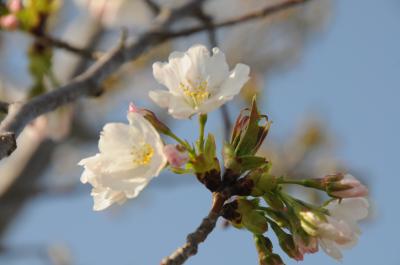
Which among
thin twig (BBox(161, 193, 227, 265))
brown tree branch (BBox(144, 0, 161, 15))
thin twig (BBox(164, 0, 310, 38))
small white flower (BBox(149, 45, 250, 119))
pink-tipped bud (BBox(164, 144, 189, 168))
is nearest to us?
thin twig (BBox(161, 193, 227, 265))

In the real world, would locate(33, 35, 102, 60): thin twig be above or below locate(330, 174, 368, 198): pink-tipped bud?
above

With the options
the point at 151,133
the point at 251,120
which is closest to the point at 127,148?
the point at 151,133

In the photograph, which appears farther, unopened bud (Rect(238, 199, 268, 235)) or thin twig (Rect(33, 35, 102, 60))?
thin twig (Rect(33, 35, 102, 60))

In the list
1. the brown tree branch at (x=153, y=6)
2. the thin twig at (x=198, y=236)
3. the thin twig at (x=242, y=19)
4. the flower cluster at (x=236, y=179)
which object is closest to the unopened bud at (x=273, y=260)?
the flower cluster at (x=236, y=179)

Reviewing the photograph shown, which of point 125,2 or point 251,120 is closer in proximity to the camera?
point 251,120

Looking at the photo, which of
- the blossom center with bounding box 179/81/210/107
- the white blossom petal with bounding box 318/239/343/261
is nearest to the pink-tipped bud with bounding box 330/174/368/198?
the white blossom petal with bounding box 318/239/343/261

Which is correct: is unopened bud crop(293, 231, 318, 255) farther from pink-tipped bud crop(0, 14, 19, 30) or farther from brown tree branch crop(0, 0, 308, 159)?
pink-tipped bud crop(0, 14, 19, 30)

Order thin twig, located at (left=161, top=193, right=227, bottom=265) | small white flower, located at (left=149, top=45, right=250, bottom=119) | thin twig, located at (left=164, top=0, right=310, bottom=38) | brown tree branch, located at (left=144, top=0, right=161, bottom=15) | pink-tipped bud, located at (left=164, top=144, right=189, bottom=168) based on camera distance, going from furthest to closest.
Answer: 1. brown tree branch, located at (left=144, top=0, right=161, bottom=15)
2. thin twig, located at (left=164, top=0, right=310, bottom=38)
3. small white flower, located at (left=149, top=45, right=250, bottom=119)
4. pink-tipped bud, located at (left=164, top=144, right=189, bottom=168)
5. thin twig, located at (left=161, top=193, right=227, bottom=265)

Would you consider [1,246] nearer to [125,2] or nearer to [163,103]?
[125,2]
